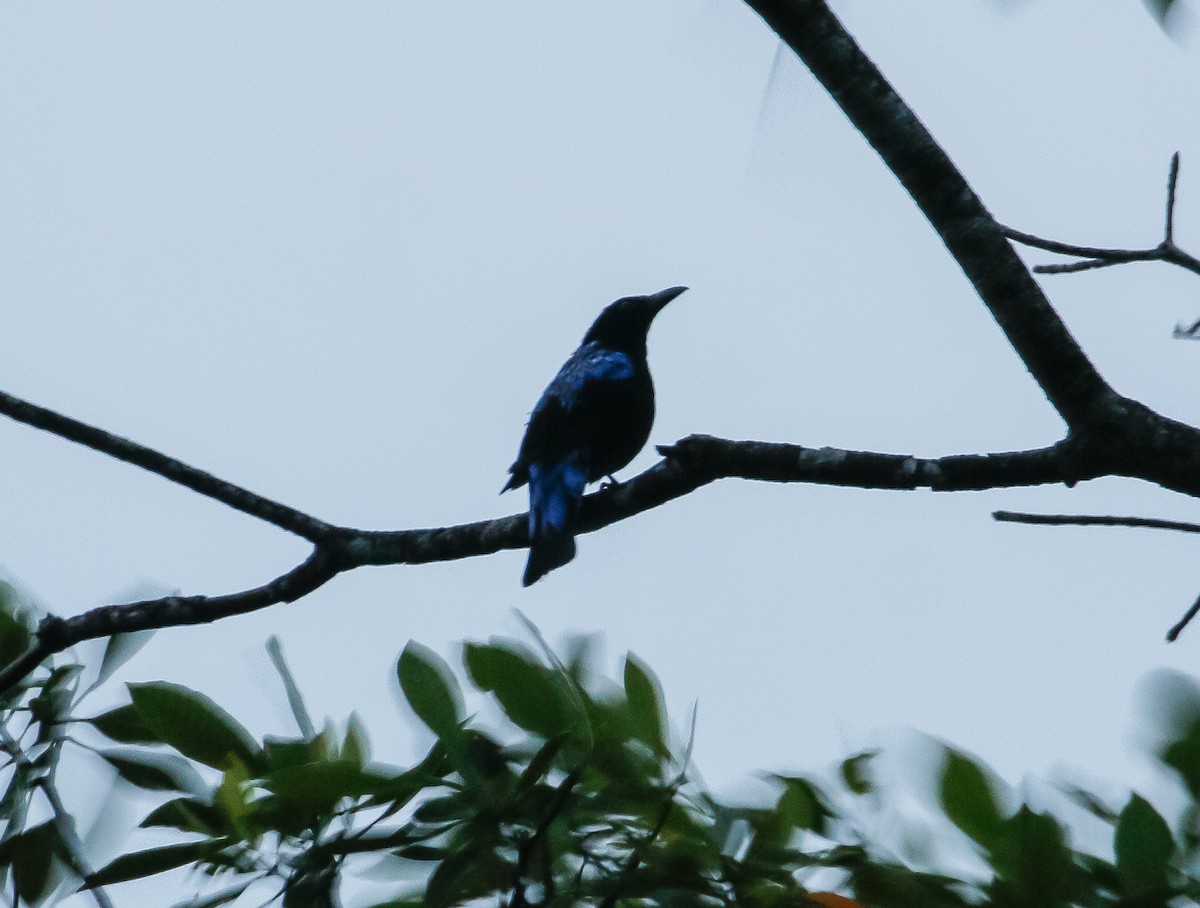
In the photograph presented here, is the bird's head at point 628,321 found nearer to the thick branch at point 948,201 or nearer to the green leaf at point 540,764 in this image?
the thick branch at point 948,201

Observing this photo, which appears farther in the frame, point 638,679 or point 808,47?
point 808,47

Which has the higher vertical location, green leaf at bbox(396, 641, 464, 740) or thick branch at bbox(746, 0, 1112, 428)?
thick branch at bbox(746, 0, 1112, 428)

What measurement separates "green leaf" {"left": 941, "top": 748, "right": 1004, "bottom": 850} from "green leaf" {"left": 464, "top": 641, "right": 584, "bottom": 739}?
0.46 metres

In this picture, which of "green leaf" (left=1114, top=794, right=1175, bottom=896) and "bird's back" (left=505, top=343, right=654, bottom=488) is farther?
"bird's back" (left=505, top=343, right=654, bottom=488)

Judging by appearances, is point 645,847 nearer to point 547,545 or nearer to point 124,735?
point 124,735

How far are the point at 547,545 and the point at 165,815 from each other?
2.52m

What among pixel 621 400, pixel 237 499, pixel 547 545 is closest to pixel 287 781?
pixel 237 499

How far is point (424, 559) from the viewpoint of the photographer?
3.66 metres

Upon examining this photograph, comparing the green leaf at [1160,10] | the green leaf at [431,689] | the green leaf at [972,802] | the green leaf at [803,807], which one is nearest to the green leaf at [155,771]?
the green leaf at [431,689]

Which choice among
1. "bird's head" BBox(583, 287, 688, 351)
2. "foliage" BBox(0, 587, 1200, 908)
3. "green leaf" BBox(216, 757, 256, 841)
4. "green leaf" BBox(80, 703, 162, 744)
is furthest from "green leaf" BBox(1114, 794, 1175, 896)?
"bird's head" BBox(583, 287, 688, 351)

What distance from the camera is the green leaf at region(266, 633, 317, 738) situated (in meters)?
2.02

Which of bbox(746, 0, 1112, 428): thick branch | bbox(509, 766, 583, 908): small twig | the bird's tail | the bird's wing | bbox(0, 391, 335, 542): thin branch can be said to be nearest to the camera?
bbox(509, 766, 583, 908): small twig

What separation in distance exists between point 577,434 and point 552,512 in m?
0.79

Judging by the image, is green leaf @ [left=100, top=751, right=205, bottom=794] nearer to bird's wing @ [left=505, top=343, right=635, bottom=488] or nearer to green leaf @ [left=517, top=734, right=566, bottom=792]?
green leaf @ [left=517, top=734, right=566, bottom=792]
